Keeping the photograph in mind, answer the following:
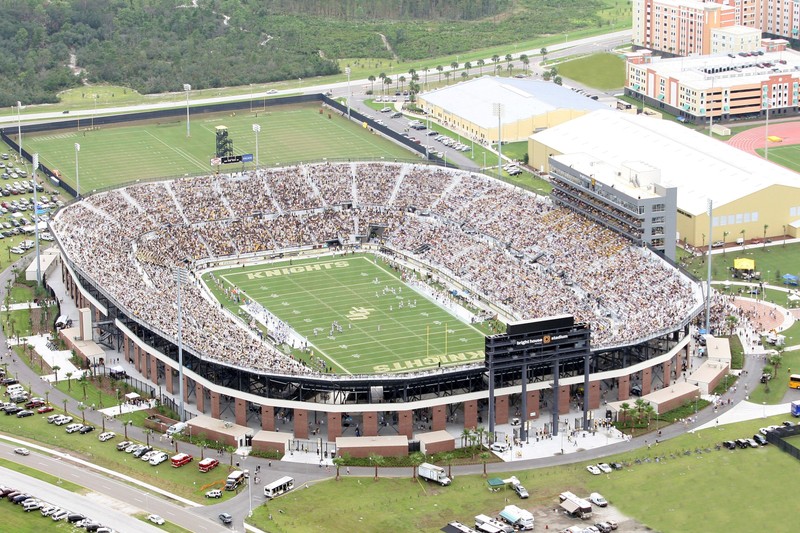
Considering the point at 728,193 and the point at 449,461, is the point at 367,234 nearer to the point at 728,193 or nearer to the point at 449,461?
the point at 728,193

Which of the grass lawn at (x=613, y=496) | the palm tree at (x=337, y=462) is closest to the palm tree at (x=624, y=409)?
the grass lawn at (x=613, y=496)

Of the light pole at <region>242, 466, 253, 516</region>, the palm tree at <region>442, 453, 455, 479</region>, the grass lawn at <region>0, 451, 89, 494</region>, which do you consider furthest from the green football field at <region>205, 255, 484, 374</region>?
the grass lawn at <region>0, 451, 89, 494</region>

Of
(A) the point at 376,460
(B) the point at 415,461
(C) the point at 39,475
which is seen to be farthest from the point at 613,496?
(C) the point at 39,475

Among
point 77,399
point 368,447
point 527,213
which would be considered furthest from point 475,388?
point 527,213

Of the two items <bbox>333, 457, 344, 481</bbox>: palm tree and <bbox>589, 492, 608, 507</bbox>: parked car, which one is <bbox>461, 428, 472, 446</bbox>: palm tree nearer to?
<bbox>333, 457, 344, 481</bbox>: palm tree

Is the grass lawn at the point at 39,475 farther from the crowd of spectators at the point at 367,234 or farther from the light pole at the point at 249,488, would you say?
the crowd of spectators at the point at 367,234

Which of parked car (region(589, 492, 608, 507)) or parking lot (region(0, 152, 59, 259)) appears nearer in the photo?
parked car (region(589, 492, 608, 507))

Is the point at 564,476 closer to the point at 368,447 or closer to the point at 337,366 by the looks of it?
the point at 368,447
